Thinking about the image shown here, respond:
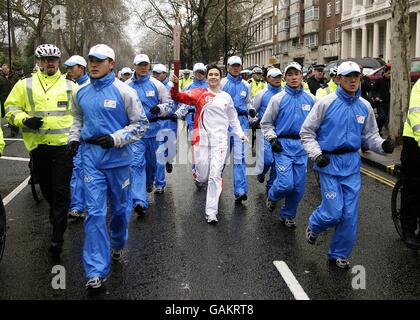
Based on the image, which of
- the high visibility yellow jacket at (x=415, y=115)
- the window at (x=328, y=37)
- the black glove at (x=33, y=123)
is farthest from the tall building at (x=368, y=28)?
the black glove at (x=33, y=123)

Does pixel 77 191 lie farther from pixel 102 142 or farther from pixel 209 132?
pixel 102 142

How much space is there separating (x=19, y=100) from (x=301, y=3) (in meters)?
69.2

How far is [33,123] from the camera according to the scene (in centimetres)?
591

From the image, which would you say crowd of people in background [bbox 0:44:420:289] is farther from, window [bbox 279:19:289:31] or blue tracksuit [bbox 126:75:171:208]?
window [bbox 279:19:289:31]

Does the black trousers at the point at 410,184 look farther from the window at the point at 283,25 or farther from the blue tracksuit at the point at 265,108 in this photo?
the window at the point at 283,25

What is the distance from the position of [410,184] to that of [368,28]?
2080 inches

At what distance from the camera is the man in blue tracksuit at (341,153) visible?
5.39 metres

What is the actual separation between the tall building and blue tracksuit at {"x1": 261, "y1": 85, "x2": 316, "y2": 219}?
41156 millimetres

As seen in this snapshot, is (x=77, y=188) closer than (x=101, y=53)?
No

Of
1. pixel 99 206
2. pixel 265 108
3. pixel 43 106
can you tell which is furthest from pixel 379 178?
pixel 99 206

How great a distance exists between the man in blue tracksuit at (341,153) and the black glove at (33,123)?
2907 mm

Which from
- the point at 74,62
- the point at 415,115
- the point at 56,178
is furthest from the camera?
the point at 74,62
